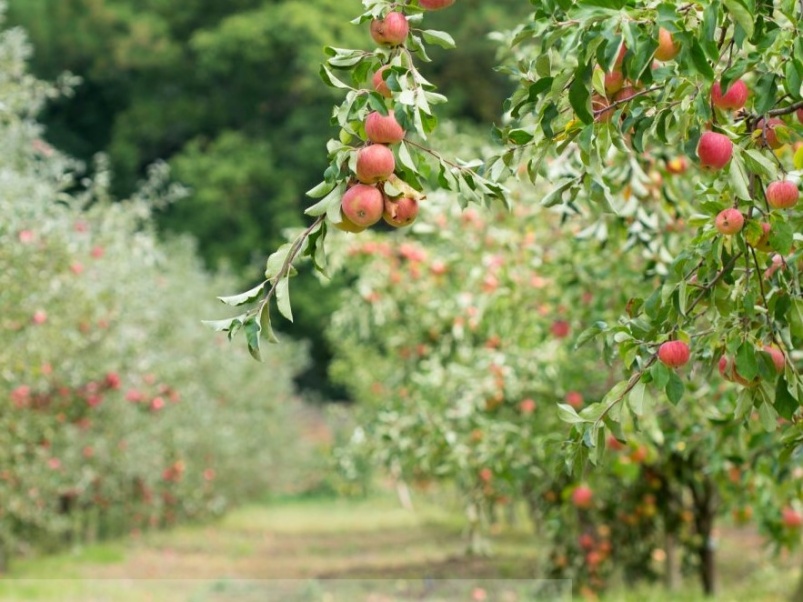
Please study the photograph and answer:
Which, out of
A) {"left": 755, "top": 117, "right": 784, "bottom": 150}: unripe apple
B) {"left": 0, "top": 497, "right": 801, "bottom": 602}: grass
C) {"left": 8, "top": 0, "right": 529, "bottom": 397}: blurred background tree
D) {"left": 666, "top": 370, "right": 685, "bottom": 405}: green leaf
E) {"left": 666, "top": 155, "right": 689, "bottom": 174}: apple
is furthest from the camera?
{"left": 8, "top": 0, "right": 529, "bottom": 397}: blurred background tree

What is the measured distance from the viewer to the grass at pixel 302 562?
9.56 m

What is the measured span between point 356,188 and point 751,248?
1.01 metres

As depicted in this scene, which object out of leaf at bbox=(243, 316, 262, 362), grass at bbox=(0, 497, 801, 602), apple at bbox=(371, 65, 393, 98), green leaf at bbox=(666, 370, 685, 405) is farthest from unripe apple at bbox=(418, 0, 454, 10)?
grass at bbox=(0, 497, 801, 602)

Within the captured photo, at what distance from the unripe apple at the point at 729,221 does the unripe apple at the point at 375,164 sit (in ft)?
2.57

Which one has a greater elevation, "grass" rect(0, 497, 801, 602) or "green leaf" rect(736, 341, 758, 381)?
"green leaf" rect(736, 341, 758, 381)

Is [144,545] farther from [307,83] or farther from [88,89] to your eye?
[88,89]

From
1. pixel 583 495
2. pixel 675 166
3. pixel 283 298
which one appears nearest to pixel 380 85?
pixel 283 298

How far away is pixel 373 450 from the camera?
8.90 meters

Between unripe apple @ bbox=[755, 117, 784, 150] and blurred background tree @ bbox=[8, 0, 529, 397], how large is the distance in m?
23.6

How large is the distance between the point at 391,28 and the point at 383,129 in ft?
0.68

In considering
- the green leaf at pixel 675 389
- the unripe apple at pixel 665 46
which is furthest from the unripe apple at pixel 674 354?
the unripe apple at pixel 665 46

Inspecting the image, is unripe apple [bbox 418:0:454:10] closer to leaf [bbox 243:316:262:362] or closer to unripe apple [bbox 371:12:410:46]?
unripe apple [bbox 371:12:410:46]

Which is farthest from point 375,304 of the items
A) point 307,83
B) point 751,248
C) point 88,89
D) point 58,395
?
point 88,89

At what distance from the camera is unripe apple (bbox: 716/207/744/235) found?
8.89 ft
